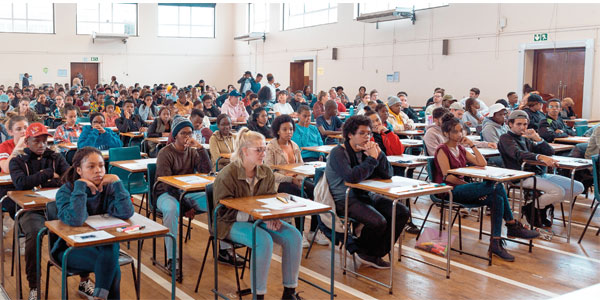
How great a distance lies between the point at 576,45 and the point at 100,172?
11183mm

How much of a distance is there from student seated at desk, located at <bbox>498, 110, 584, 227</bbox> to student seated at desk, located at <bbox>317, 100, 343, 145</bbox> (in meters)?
3.05

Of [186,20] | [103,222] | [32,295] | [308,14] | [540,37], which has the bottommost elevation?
[32,295]

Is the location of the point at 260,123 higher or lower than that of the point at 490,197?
higher

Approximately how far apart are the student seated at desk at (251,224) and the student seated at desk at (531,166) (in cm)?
275

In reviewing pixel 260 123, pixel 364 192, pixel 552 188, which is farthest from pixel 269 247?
pixel 260 123

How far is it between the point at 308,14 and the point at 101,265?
18081mm

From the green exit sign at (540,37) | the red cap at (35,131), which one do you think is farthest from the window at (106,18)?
the red cap at (35,131)

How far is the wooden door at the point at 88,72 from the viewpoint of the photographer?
23375 mm

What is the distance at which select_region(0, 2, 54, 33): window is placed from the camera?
857 inches

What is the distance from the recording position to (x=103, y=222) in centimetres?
321

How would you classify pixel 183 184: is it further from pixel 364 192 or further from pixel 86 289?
pixel 364 192

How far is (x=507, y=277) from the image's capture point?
14.4 feet

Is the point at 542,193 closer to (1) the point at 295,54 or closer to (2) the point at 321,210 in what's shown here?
(2) the point at 321,210

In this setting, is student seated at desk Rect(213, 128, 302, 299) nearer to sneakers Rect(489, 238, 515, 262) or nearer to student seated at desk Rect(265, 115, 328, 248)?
student seated at desk Rect(265, 115, 328, 248)
